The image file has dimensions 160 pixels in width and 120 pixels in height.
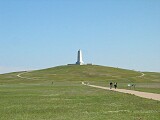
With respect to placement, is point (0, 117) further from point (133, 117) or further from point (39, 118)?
point (133, 117)

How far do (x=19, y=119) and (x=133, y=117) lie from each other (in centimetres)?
791

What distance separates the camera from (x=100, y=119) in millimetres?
25297

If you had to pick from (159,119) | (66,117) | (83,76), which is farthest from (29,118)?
(83,76)

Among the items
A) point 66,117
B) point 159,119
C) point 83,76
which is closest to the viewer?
point 159,119

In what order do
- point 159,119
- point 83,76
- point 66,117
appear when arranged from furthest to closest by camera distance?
1. point 83,76
2. point 66,117
3. point 159,119

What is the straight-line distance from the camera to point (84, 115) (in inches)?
1099

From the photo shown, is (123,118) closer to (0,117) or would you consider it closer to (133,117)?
(133,117)

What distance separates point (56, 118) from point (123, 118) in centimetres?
466

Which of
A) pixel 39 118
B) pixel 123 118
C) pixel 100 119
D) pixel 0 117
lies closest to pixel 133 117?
pixel 123 118

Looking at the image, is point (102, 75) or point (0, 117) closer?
point (0, 117)

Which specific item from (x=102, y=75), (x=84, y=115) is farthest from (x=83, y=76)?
(x=84, y=115)

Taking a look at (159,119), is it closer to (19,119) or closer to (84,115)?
(84,115)

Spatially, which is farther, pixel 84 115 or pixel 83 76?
pixel 83 76

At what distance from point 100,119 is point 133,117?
97.9 inches
